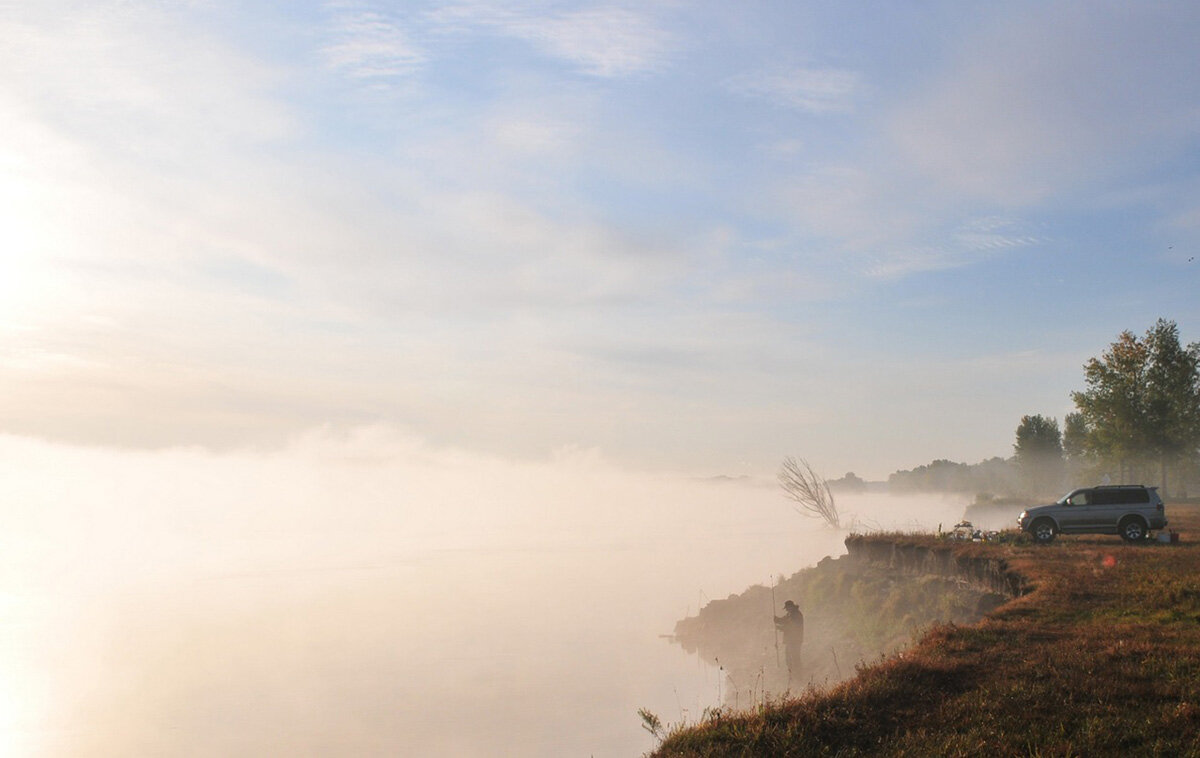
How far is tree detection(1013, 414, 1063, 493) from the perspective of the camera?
95625mm

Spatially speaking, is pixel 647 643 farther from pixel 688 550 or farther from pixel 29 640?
pixel 29 640

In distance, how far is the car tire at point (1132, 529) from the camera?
2959 centimetres

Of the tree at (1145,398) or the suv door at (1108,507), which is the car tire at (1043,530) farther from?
the tree at (1145,398)

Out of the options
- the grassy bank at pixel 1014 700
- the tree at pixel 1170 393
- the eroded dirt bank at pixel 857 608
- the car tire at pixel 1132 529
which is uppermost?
the tree at pixel 1170 393

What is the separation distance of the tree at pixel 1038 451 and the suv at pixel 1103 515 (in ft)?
240

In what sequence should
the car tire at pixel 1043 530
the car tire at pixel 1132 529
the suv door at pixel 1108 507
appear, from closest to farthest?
the car tire at pixel 1132 529
the suv door at pixel 1108 507
the car tire at pixel 1043 530

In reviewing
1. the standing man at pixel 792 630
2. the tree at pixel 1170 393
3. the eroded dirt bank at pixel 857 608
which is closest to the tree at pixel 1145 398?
the tree at pixel 1170 393

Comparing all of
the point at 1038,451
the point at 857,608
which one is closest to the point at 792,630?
the point at 857,608

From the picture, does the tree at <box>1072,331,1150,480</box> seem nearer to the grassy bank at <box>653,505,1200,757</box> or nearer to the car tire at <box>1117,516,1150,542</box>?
the car tire at <box>1117,516,1150,542</box>

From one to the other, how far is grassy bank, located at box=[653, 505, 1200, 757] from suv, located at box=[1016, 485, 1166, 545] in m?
15.2

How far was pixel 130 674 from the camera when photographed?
113250 millimetres

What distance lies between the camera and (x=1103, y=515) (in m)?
30.3

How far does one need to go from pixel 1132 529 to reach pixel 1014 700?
2487 centimetres

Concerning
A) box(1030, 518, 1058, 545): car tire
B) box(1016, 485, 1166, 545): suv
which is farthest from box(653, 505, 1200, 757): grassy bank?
box(1016, 485, 1166, 545): suv
